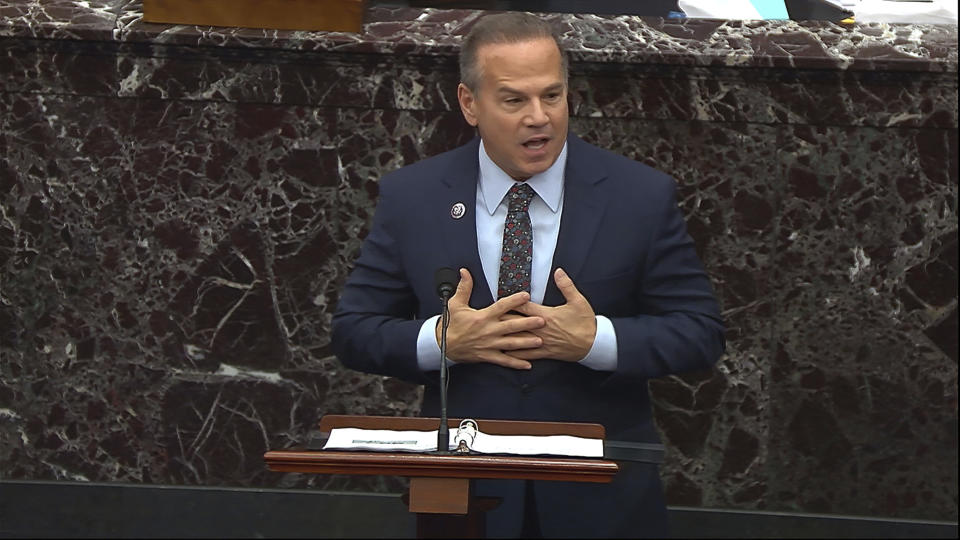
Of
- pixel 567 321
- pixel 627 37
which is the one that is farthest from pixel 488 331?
pixel 627 37

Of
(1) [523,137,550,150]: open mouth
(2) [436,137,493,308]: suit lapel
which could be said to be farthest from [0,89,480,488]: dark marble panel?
(1) [523,137,550,150]: open mouth

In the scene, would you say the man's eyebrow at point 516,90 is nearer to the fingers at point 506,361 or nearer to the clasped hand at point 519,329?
the clasped hand at point 519,329

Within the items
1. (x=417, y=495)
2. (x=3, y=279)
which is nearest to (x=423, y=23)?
(x=3, y=279)

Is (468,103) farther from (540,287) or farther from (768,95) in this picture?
(768,95)

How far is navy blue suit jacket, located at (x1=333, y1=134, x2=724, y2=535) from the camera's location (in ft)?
10.5

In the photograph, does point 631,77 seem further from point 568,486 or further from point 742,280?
point 568,486

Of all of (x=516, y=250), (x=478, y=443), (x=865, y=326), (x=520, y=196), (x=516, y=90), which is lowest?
(x=865, y=326)

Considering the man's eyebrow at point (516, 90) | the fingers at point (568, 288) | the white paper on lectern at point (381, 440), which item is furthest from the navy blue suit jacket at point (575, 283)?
the white paper on lectern at point (381, 440)

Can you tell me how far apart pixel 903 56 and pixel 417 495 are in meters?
2.03

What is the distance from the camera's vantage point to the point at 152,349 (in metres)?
4.17

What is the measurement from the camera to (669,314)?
10.5ft

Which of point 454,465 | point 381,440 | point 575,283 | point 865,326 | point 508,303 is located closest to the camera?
point 454,465

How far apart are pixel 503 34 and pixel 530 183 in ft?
1.13

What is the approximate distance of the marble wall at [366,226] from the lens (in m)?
3.95
